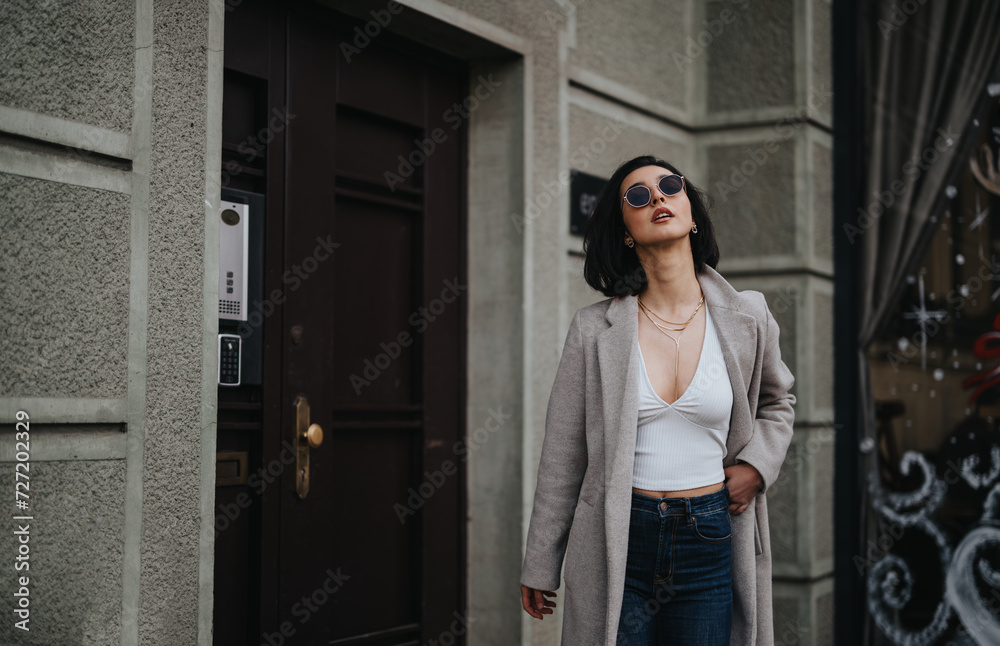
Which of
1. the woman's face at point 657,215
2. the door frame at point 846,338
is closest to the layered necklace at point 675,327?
the woman's face at point 657,215

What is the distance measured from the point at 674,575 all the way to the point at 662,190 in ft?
3.14

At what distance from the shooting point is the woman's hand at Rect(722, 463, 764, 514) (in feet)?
7.66

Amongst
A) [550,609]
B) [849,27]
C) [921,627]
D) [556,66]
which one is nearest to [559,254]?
[556,66]

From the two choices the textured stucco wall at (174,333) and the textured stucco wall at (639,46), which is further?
the textured stucco wall at (639,46)

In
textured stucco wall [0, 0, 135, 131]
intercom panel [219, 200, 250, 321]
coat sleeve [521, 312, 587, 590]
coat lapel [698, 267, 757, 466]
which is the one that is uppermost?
textured stucco wall [0, 0, 135, 131]

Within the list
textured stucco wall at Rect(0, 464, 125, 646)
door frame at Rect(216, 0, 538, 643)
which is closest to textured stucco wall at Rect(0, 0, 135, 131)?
textured stucco wall at Rect(0, 464, 125, 646)

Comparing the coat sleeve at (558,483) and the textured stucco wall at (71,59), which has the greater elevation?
the textured stucco wall at (71,59)

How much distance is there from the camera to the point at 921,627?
4461 mm

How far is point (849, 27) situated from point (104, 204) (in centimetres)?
393

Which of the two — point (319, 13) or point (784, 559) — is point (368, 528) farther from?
point (784, 559)

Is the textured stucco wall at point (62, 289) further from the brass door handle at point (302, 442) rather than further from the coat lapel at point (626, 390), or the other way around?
the coat lapel at point (626, 390)

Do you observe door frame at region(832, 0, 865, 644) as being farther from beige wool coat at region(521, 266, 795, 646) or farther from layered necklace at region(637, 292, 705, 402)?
layered necklace at region(637, 292, 705, 402)

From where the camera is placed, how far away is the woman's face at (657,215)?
2.36m

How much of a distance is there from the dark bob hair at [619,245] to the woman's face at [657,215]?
67 mm
